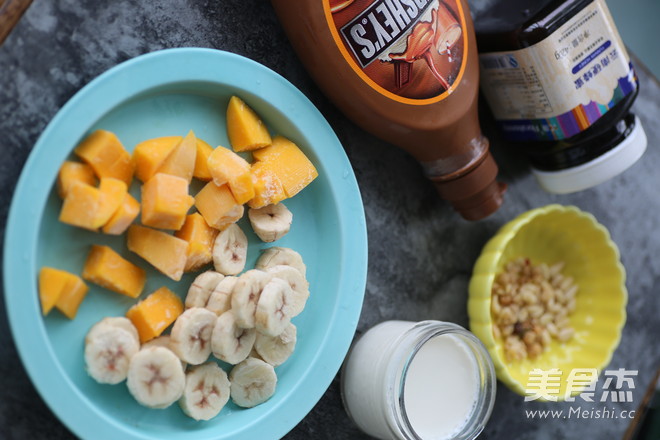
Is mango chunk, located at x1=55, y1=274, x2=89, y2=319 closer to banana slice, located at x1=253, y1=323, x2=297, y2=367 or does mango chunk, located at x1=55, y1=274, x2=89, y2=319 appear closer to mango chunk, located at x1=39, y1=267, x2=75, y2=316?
mango chunk, located at x1=39, y1=267, x2=75, y2=316

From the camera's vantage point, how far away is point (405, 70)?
83 cm

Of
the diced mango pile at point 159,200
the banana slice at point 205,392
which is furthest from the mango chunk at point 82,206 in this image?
the banana slice at point 205,392

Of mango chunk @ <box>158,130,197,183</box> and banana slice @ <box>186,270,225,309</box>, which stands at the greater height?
mango chunk @ <box>158,130,197,183</box>

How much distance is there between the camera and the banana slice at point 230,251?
768mm

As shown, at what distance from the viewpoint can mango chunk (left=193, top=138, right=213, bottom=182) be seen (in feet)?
2.49

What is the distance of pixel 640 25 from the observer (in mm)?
1227

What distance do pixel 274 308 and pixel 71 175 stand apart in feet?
0.84

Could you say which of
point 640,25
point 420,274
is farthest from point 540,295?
point 640,25

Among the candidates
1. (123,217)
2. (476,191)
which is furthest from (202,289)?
(476,191)

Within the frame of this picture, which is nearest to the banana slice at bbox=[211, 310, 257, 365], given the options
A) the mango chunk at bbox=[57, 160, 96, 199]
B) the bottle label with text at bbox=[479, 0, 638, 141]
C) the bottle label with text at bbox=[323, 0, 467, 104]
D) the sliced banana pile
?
the sliced banana pile

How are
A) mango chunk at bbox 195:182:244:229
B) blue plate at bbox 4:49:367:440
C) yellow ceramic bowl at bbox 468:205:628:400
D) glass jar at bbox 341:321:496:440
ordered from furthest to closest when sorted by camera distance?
yellow ceramic bowl at bbox 468:205:628:400 → glass jar at bbox 341:321:496:440 → mango chunk at bbox 195:182:244:229 → blue plate at bbox 4:49:367:440

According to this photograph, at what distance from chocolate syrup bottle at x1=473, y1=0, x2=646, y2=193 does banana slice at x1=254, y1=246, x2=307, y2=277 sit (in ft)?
1.26

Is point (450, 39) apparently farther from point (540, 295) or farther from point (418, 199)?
point (540, 295)

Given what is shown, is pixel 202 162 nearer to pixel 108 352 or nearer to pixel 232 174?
pixel 232 174
